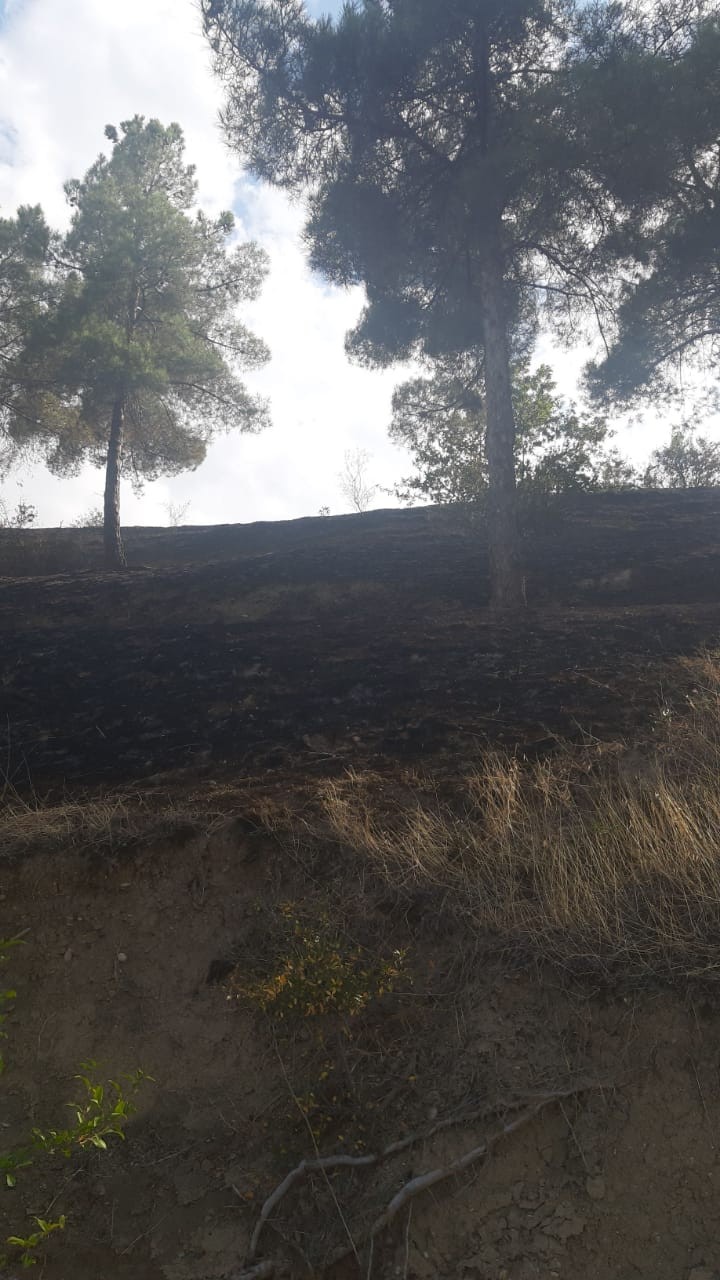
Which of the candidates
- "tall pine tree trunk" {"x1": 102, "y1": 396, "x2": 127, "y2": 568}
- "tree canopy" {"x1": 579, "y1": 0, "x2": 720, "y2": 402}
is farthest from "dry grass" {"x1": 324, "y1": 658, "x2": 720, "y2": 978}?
"tall pine tree trunk" {"x1": 102, "y1": 396, "x2": 127, "y2": 568}

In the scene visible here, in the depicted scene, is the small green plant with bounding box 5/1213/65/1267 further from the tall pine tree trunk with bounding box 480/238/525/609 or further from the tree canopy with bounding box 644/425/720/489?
the tree canopy with bounding box 644/425/720/489

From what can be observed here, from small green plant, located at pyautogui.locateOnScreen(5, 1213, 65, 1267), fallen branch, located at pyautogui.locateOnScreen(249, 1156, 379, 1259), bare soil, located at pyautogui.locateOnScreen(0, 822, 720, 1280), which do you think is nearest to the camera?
small green plant, located at pyautogui.locateOnScreen(5, 1213, 65, 1267)

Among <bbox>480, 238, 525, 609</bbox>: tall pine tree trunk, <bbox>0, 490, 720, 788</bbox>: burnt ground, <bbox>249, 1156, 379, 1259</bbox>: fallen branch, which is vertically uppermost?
<bbox>480, 238, 525, 609</bbox>: tall pine tree trunk

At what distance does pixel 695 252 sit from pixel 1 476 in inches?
555

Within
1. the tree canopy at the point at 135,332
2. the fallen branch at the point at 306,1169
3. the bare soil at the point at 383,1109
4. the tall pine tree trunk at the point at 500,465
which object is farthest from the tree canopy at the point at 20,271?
the fallen branch at the point at 306,1169

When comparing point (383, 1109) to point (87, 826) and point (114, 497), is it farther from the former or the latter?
point (114, 497)

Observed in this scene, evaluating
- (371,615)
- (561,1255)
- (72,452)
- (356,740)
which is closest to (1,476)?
(72,452)

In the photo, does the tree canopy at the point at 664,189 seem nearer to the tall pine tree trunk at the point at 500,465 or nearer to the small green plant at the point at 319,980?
the tall pine tree trunk at the point at 500,465

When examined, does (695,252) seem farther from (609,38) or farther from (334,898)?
(334,898)

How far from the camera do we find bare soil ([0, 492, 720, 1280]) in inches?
138

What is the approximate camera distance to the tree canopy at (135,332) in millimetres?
14969

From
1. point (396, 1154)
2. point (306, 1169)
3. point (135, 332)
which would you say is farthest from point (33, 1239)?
point (135, 332)

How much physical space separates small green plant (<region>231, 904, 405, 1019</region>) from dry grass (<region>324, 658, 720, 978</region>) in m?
0.57

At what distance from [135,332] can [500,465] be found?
352 inches
